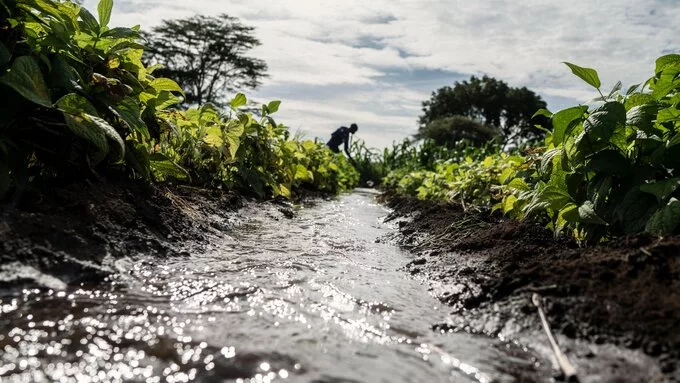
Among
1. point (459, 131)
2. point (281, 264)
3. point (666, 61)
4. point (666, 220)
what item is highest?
point (459, 131)

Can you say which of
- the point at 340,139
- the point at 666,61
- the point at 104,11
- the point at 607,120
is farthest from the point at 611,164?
the point at 340,139

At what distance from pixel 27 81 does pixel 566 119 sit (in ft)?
6.76

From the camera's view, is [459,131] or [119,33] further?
[459,131]

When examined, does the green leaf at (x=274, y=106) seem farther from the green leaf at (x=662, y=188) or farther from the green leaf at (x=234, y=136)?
the green leaf at (x=662, y=188)

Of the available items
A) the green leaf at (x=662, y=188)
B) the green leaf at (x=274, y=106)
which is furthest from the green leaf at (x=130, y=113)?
the green leaf at (x=274, y=106)

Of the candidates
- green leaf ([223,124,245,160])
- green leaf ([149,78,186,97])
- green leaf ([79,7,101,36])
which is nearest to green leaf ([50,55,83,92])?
green leaf ([79,7,101,36])

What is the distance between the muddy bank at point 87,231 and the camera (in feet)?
4.60

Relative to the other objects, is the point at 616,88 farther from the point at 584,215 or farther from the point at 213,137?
the point at 213,137

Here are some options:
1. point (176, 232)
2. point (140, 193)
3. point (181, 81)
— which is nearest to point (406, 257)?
point (176, 232)

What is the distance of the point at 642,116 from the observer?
1858 mm

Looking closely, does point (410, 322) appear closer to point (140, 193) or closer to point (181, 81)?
point (140, 193)

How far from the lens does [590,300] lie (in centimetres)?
130

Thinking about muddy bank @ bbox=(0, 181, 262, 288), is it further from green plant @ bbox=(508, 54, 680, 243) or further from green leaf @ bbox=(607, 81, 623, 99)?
green leaf @ bbox=(607, 81, 623, 99)

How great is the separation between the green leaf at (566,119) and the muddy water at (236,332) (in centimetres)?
91
